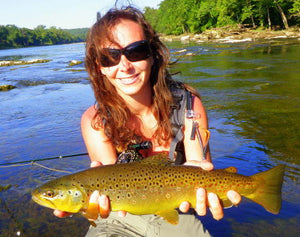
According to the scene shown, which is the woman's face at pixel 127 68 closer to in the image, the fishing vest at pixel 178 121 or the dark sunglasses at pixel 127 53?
the dark sunglasses at pixel 127 53

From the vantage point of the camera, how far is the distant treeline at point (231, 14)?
43.9m

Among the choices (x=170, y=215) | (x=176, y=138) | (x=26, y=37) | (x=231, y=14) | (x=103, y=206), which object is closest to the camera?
(x=103, y=206)

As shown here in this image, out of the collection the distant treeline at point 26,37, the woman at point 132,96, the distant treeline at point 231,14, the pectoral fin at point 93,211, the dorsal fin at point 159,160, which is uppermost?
the distant treeline at point 26,37

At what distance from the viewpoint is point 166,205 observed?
250cm

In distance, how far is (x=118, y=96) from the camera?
3.24m

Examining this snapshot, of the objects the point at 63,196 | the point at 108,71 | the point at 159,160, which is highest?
the point at 108,71

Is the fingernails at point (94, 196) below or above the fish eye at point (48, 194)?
below

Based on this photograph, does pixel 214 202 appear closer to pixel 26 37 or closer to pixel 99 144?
pixel 99 144

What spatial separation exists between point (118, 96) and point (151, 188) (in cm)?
123

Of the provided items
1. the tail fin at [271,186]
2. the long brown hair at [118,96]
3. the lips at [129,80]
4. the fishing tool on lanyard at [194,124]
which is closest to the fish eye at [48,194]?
the long brown hair at [118,96]

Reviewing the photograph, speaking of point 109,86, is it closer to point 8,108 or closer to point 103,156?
point 103,156

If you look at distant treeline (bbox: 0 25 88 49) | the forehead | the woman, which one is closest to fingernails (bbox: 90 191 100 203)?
the woman

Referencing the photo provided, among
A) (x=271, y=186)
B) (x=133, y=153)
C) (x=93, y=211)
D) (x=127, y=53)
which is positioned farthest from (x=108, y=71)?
(x=271, y=186)

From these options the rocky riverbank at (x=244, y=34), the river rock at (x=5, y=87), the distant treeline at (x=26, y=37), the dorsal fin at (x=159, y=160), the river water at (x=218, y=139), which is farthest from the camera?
the distant treeline at (x=26, y=37)
